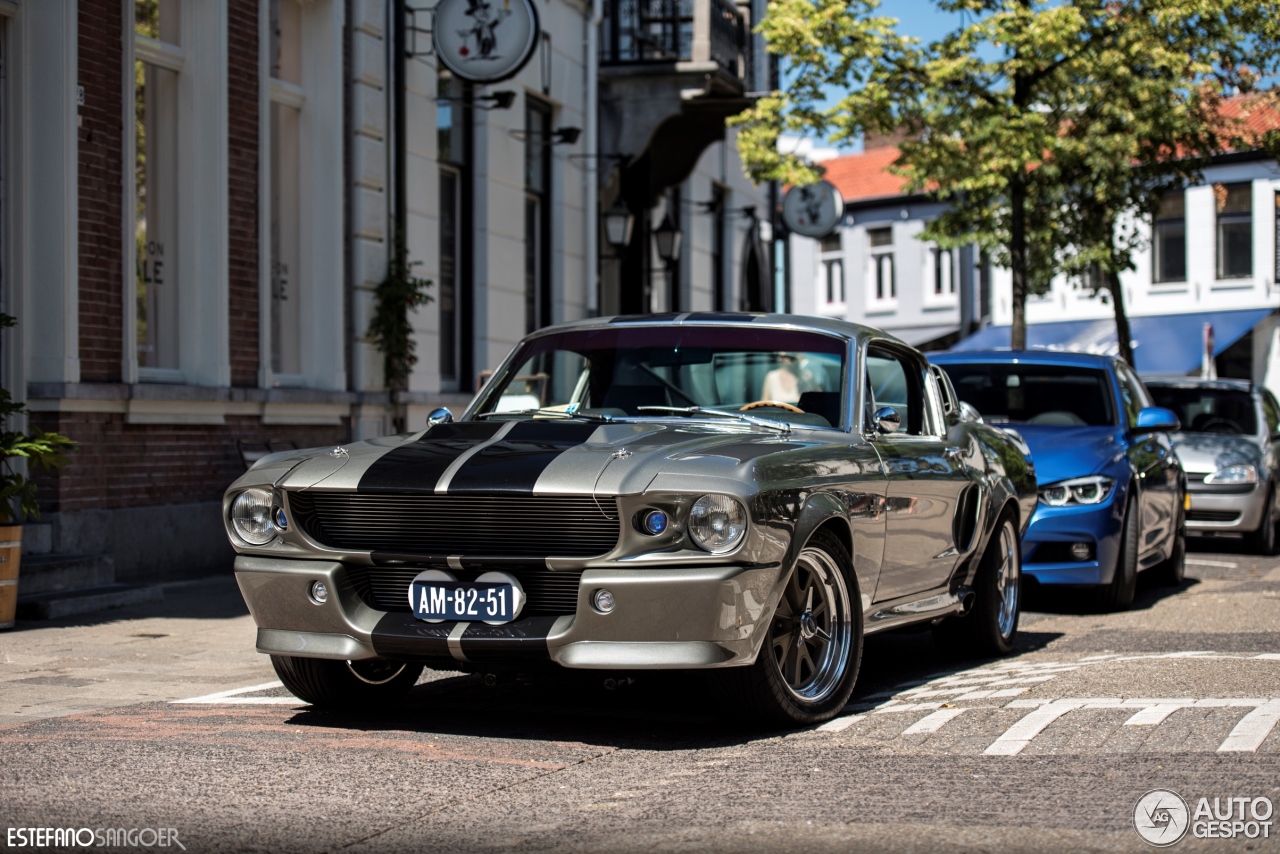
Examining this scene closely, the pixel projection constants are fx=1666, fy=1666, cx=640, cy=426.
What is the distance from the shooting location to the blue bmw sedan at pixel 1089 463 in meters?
10.0

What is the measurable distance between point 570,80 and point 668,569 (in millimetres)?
15227

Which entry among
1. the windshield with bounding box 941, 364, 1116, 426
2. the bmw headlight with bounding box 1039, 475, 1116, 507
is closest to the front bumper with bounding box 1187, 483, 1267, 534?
the windshield with bounding box 941, 364, 1116, 426

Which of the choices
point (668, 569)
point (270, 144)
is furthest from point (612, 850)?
point (270, 144)

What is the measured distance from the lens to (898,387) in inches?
312

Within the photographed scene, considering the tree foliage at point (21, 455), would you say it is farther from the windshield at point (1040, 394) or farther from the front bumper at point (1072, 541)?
the windshield at point (1040, 394)

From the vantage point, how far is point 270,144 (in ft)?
46.6

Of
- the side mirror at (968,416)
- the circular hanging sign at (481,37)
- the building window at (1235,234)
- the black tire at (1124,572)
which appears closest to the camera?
the side mirror at (968,416)

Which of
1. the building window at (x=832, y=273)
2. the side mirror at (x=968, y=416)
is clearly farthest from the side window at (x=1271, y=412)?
the building window at (x=832, y=273)

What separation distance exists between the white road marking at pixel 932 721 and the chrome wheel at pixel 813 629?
336 millimetres

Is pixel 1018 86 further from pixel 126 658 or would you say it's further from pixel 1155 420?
pixel 126 658

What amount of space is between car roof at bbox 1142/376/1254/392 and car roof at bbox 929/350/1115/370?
5.33m

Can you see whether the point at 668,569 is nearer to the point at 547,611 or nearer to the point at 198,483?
the point at 547,611

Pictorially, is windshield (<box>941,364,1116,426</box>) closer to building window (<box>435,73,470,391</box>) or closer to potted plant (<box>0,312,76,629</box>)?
potted plant (<box>0,312,76,629</box>)

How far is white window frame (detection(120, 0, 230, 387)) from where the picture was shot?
42.2 feet
